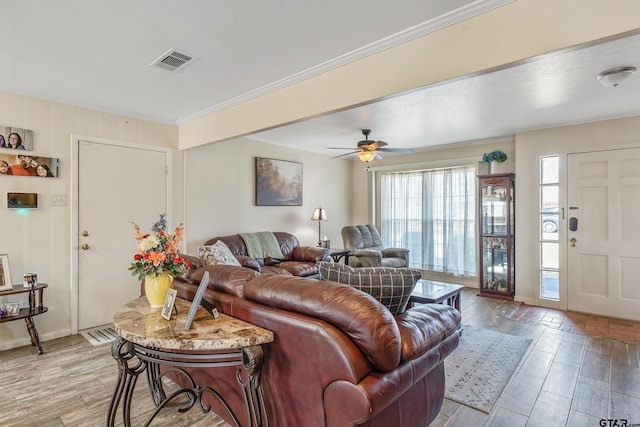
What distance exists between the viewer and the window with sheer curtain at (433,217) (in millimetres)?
5707

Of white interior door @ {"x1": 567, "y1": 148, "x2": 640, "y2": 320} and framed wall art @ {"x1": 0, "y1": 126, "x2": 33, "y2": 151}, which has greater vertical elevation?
framed wall art @ {"x1": 0, "y1": 126, "x2": 33, "y2": 151}

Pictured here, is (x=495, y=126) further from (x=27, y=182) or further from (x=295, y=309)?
(x=27, y=182)

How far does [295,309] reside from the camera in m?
1.56

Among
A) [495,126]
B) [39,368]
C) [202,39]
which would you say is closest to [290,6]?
[202,39]

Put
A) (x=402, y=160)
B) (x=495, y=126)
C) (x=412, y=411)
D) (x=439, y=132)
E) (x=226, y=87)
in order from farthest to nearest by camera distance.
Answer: (x=402, y=160), (x=439, y=132), (x=495, y=126), (x=226, y=87), (x=412, y=411)

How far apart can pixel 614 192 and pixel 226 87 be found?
4.66m

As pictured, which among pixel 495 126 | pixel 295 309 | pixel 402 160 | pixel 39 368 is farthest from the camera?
pixel 402 160

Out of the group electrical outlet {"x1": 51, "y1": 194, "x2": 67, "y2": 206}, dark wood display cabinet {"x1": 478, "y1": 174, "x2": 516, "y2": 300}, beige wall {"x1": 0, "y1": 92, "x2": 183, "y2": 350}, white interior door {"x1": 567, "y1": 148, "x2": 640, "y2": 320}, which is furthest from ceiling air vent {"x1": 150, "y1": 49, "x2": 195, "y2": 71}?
white interior door {"x1": 567, "y1": 148, "x2": 640, "y2": 320}

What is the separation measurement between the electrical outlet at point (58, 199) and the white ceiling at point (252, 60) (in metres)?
1.00

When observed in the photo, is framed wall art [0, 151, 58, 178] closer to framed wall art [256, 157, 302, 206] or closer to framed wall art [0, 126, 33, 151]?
framed wall art [0, 126, 33, 151]

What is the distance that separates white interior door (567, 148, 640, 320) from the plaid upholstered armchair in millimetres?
2333

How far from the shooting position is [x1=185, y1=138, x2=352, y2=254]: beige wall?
4.58 metres

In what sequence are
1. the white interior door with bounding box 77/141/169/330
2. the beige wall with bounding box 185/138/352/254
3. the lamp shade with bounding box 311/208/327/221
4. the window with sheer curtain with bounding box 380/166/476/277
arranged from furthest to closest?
the lamp shade with bounding box 311/208/327/221, the window with sheer curtain with bounding box 380/166/476/277, the beige wall with bounding box 185/138/352/254, the white interior door with bounding box 77/141/169/330

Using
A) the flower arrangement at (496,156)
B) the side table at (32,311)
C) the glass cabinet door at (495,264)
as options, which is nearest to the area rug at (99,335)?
the side table at (32,311)
